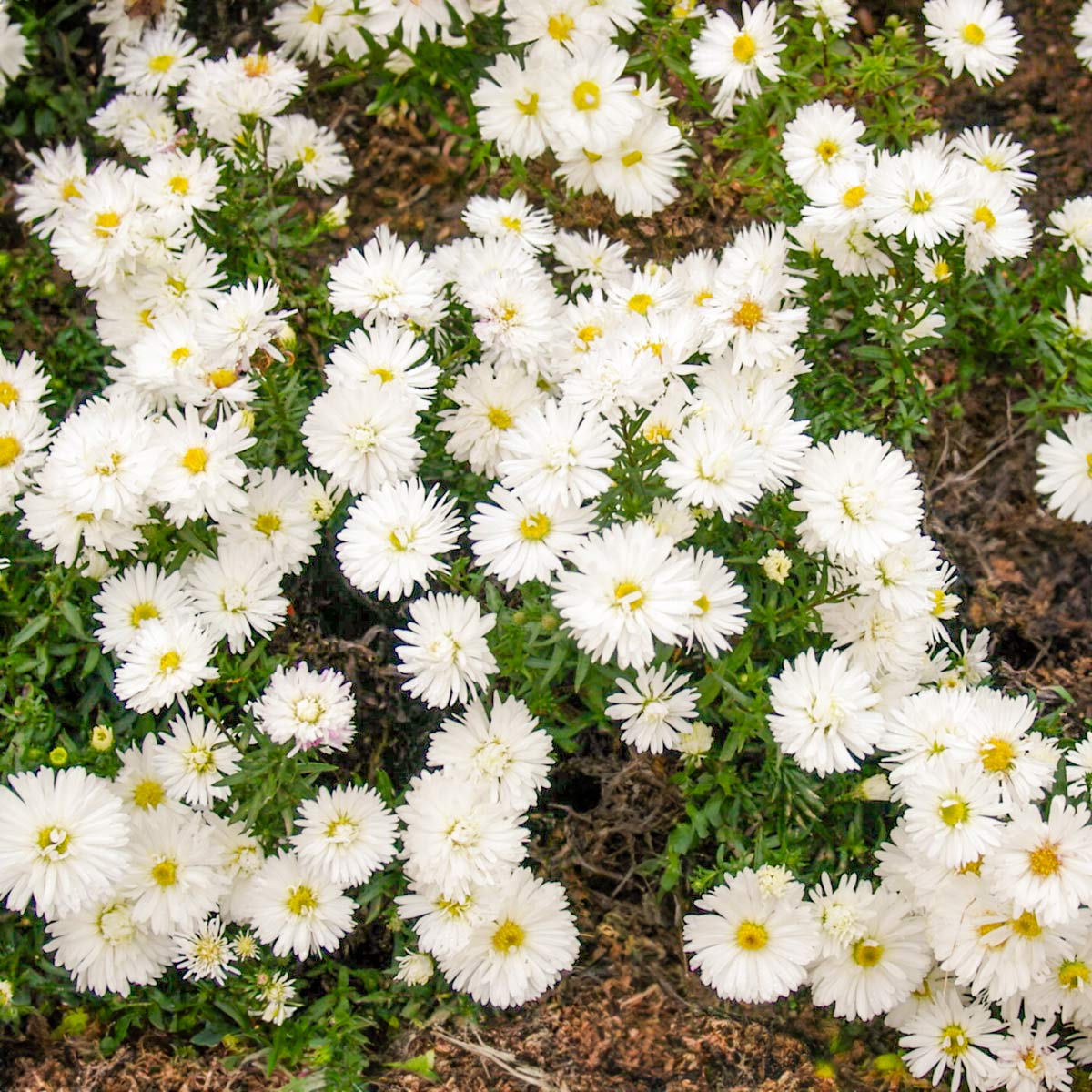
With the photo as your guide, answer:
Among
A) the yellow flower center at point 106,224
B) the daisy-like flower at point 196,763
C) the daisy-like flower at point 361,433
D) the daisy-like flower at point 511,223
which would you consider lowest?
the daisy-like flower at point 196,763

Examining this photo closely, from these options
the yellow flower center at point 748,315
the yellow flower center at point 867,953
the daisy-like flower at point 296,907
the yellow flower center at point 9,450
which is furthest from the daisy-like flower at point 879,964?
the yellow flower center at point 9,450

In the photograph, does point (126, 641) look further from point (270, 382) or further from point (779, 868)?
point (779, 868)

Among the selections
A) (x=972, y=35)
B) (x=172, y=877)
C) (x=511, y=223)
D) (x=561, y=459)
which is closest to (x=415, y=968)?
(x=172, y=877)

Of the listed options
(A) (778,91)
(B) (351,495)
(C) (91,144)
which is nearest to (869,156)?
(A) (778,91)

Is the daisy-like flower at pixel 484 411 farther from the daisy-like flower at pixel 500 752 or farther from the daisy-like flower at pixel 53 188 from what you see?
the daisy-like flower at pixel 53 188

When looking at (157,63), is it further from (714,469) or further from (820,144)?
(714,469)

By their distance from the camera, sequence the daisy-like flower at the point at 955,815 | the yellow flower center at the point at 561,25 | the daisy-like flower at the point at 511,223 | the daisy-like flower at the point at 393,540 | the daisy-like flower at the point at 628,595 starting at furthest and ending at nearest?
the yellow flower center at the point at 561,25, the daisy-like flower at the point at 511,223, the daisy-like flower at the point at 393,540, the daisy-like flower at the point at 955,815, the daisy-like flower at the point at 628,595

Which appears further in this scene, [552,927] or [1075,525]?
[1075,525]
